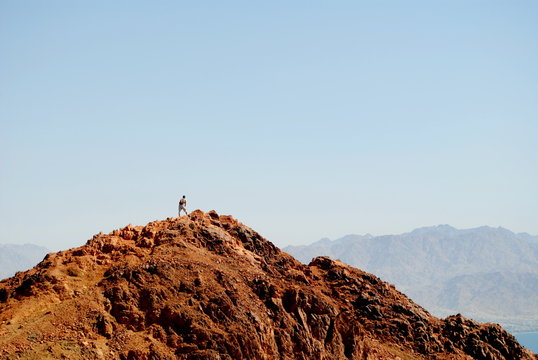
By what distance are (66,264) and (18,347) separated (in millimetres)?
8877

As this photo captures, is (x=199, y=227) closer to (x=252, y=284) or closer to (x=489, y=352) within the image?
(x=252, y=284)

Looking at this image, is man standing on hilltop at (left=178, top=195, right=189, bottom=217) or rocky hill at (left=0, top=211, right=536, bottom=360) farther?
man standing on hilltop at (left=178, top=195, right=189, bottom=217)

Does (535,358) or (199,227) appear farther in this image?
(535,358)

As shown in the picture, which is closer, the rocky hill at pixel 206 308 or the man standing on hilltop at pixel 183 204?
the rocky hill at pixel 206 308

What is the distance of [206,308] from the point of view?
146 ft

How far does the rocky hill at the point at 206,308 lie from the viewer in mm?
40781

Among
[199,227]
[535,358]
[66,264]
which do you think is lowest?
[535,358]

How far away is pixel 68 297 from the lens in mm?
42812

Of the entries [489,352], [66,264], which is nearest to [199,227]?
[66,264]

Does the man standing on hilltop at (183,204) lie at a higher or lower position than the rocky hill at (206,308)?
higher

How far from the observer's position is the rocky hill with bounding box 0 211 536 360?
134 feet

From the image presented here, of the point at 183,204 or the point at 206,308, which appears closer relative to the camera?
the point at 206,308

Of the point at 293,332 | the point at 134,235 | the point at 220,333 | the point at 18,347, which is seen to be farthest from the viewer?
the point at 134,235

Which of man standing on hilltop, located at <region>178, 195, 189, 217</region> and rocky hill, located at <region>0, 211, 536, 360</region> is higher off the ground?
man standing on hilltop, located at <region>178, 195, 189, 217</region>
